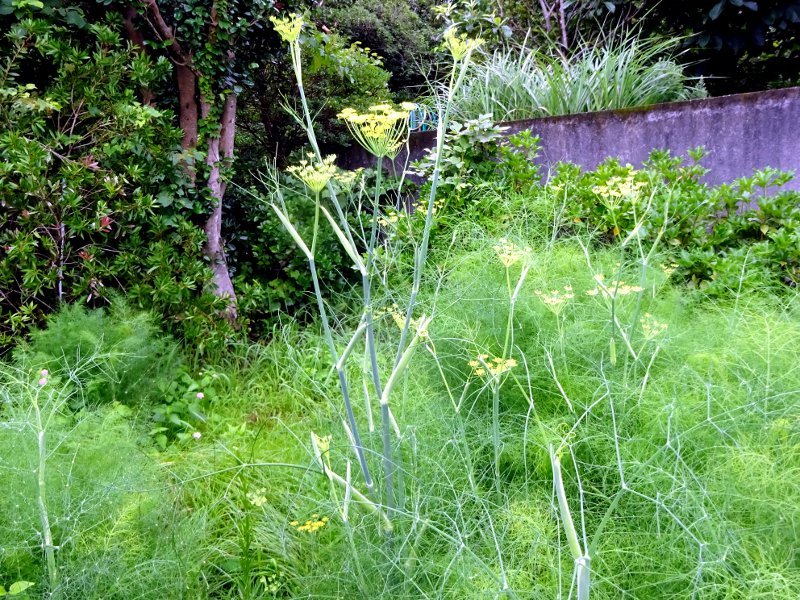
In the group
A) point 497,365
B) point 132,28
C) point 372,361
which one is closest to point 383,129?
point 372,361

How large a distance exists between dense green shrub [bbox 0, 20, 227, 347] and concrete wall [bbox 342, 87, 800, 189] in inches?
109

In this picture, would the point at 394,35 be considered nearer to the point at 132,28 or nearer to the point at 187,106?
the point at 187,106

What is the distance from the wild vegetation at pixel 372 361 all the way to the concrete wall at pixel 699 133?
0.27 metres

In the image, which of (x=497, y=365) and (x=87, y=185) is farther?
(x=87, y=185)

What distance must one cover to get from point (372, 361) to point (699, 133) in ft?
11.2

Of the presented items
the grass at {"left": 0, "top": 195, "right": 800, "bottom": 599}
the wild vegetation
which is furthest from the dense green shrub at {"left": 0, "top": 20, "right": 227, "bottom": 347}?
the grass at {"left": 0, "top": 195, "right": 800, "bottom": 599}

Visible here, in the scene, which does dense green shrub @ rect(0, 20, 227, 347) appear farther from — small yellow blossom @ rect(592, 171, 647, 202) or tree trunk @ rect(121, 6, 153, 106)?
small yellow blossom @ rect(592, 171, 647, 202)

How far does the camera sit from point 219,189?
4234mm

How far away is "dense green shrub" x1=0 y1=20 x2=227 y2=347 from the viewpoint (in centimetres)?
318

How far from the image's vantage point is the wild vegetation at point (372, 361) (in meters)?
1.70

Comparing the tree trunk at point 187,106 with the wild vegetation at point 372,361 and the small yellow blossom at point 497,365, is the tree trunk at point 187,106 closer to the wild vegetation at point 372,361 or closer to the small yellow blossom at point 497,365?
the wild vegetation at point 372,361

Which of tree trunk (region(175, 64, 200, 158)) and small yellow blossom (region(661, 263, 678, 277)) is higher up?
tree trunk (region(175, 64, 200, 158))

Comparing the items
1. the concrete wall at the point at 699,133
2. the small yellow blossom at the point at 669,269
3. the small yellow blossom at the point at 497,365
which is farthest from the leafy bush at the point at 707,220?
the small yellow blossom at the point at 497,365

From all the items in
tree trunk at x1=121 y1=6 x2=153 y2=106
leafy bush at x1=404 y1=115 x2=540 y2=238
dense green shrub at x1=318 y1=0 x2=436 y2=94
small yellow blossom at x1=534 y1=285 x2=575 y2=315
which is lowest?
small yellow blossom at x1=534 y1=285 x2=575 y2=315
